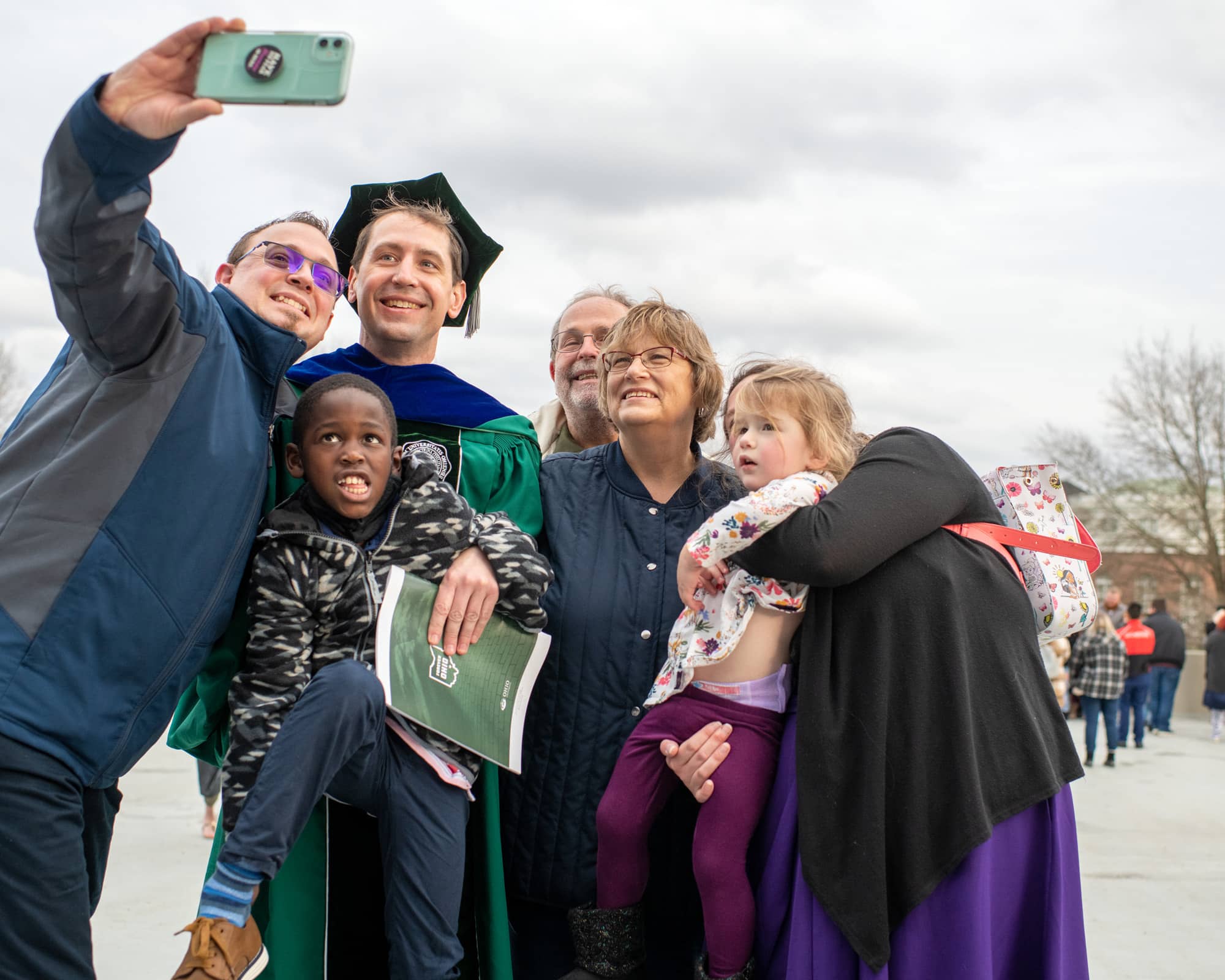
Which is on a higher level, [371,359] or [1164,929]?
[371,359]

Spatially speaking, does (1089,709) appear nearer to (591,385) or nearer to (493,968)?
(591,385)

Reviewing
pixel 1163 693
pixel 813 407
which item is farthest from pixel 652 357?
pixel 1163 693

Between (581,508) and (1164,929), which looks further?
(1164,929)

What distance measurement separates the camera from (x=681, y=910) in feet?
9.57

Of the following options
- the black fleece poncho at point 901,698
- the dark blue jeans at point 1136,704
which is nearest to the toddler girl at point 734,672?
the black fleece poncho at point 901,698

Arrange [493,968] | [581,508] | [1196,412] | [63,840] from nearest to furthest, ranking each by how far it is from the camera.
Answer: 1. [63,840]
2. [493,968]
3. [581,508]
4. [1196,412]

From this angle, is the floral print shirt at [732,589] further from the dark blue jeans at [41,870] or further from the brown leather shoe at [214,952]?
the dark blue jeans at [41,870]

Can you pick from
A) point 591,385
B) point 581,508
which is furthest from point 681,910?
point 591,385

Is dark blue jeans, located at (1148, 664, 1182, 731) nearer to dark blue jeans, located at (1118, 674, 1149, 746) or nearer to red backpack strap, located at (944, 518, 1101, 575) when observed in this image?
dark blue jeans, located at (1118, 674, 1149, 746)

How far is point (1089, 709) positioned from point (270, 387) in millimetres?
11651

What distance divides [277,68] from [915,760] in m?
1.84

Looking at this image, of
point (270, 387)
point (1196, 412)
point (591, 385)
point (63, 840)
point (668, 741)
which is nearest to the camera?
point (63, 840)

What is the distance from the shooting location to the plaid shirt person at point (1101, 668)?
11.4m

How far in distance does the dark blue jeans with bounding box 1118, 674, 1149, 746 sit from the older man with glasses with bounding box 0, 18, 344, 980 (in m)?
14.3
